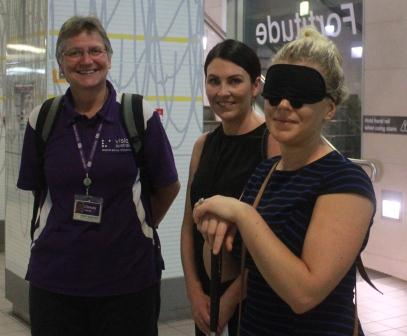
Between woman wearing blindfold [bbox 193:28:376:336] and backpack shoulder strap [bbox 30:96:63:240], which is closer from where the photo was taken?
woman wearing blindfold [bbox 193:28:376:336]

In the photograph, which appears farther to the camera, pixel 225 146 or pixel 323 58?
pixel 225 146

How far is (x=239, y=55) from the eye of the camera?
2166 millimetres

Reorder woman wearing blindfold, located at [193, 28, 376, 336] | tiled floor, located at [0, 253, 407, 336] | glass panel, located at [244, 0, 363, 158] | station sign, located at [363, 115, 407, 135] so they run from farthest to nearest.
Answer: glass panel, located at [244, 0, 363, 158] → station sign, located at [363, 115, 407, 135] → tiled floor, located at [0, 253, 407, 336] → woman wearing blindfold, located at [193, 28, 376, 336]

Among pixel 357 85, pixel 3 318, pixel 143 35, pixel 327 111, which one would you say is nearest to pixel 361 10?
pixel 357 85

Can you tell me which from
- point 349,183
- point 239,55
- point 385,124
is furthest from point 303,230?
point 385,124

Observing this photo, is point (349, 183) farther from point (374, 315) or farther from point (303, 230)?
point (374, 315)

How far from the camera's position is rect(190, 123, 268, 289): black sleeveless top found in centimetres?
206

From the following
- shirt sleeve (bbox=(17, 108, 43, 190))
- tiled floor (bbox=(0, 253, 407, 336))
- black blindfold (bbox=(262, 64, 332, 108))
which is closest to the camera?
black blindfold (bbox=(262, 64, 332, 108))

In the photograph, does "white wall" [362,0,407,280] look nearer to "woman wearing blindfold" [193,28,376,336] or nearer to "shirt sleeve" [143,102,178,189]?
"shirt sleeve" [143,102,178,189]

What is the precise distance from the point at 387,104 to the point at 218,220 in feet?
15.0

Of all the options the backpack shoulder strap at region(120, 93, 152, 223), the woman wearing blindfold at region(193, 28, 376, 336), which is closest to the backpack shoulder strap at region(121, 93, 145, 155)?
the backpack shoulder strap at region(120, 93, 152, 223)

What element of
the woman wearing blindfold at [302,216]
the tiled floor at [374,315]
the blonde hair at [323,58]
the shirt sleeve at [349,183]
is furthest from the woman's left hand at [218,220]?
the tiled floor at [374,315]

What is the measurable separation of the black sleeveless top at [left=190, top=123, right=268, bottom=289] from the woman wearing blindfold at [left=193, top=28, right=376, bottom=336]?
533 mm

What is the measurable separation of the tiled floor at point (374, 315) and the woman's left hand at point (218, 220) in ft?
9.10
